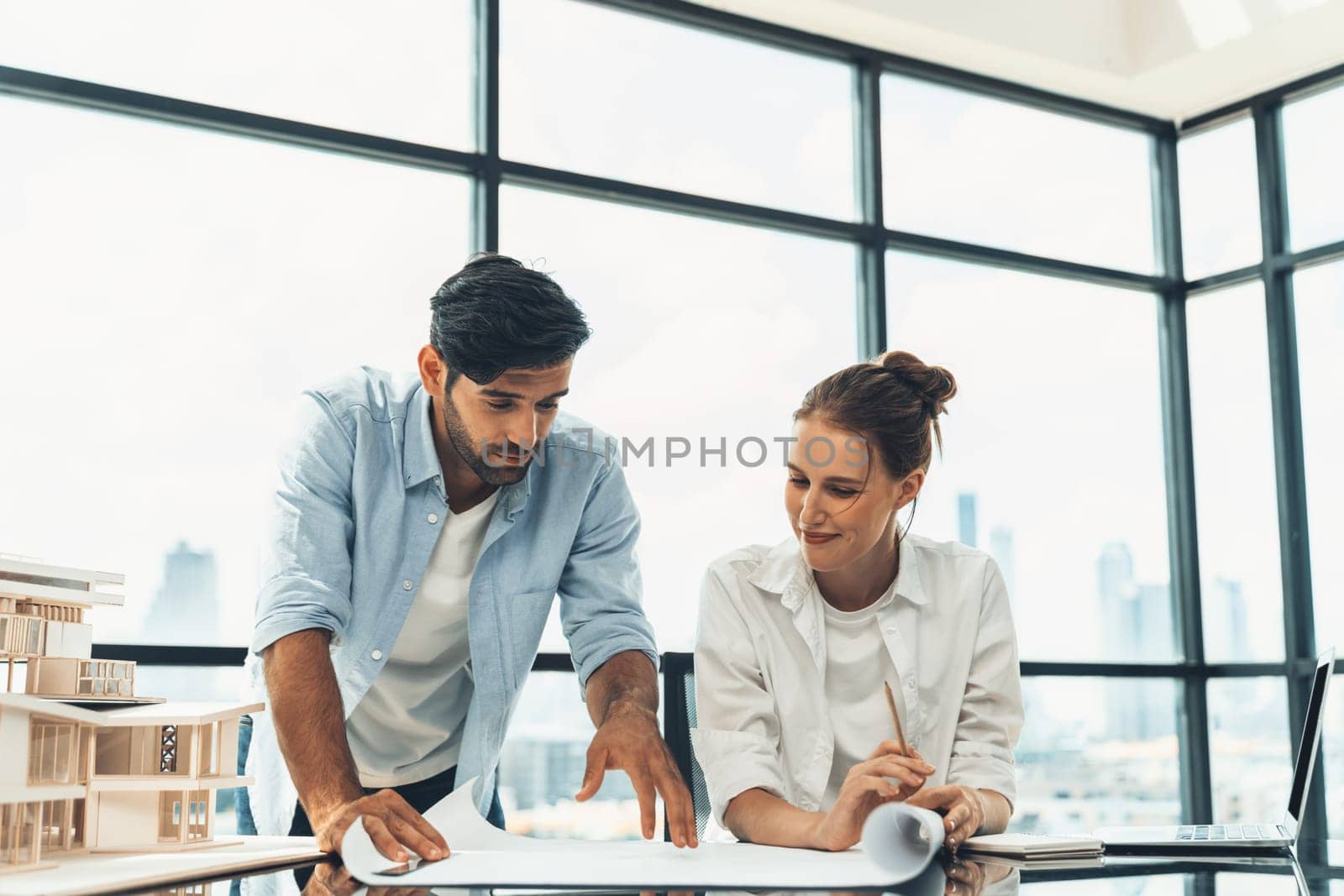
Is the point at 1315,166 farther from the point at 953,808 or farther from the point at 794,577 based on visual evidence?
the point at 953,808

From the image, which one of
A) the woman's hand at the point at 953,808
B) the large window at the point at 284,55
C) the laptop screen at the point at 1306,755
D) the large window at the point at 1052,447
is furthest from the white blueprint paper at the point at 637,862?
the large window at the point at 1052,447

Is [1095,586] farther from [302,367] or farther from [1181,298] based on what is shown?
[302,367]

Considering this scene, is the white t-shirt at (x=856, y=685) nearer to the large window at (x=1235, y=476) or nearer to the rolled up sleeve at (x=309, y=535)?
the rolled up sleeve at (x=309, y=535)

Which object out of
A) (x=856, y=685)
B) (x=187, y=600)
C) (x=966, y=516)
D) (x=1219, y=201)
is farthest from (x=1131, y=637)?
(x=187, y=600)

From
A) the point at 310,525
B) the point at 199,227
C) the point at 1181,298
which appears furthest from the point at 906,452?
the point at 1181,298

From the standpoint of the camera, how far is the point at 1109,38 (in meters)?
4.01

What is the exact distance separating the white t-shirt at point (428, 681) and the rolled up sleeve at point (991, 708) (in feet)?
2.24

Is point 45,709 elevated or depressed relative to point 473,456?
depressed

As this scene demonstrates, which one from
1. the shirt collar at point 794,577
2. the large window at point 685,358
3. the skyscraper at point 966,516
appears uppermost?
the large window at point 685,358

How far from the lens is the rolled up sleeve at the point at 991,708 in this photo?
5.53 feet

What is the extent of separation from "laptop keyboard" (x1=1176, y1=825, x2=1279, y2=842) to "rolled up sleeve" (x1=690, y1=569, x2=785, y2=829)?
0.49 m

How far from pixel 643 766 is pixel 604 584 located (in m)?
0.40

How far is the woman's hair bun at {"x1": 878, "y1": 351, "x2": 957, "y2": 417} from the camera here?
1.92m

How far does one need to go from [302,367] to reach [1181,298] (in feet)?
9.51
